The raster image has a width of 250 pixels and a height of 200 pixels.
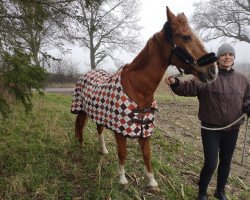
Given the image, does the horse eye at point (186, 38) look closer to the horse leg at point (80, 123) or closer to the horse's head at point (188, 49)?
the horse's head at point (188, 49)

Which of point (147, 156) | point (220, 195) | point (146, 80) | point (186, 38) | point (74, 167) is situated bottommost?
point (220, 195)

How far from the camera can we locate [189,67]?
11.2ft

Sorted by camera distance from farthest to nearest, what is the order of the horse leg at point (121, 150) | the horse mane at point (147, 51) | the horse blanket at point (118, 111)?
the horse leg at point (121, 150) < the horse blanket at point (118, 111) < the horse mane at point (147, 51)

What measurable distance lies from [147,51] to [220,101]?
1.04m

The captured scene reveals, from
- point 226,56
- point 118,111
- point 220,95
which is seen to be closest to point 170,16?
point 226,56

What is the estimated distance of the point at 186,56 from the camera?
3365 millimetres

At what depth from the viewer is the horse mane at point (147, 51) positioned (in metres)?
3.65

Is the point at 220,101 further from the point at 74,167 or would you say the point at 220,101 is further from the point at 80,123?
the point at 80,123

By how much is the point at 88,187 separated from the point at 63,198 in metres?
0.38

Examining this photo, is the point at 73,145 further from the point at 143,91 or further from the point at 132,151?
the point at 143,91

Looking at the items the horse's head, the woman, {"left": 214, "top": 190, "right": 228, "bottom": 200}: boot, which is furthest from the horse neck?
{"left": 214, "top": 190, "right": 228, "bottom": 200}: boot

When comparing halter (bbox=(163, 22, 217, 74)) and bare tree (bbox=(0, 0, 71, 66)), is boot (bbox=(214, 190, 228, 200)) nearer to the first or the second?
halter (bbox=(163, 22, 217, 74))

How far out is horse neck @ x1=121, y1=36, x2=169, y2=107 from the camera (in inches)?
146

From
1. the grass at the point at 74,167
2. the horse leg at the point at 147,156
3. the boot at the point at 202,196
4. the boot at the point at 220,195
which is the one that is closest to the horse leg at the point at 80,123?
the grass at the point at 74,167
